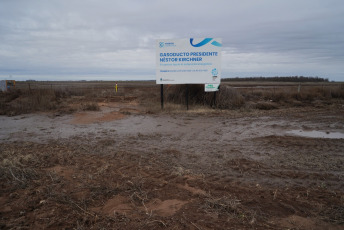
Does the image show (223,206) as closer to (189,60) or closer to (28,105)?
(189,60)

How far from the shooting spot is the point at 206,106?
51.7ft

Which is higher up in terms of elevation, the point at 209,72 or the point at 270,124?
the point at 209,72

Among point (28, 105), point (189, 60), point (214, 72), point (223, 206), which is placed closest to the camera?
point (223, 206)

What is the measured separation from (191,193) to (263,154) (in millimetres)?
2959

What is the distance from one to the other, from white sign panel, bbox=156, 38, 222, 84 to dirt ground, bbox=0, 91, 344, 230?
20.2 feet

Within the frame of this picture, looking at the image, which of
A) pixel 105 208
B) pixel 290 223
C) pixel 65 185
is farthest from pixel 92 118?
pixel 290 223

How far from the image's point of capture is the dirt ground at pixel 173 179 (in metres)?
3.32

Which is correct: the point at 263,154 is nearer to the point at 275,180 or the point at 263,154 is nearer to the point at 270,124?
the point at 275,180

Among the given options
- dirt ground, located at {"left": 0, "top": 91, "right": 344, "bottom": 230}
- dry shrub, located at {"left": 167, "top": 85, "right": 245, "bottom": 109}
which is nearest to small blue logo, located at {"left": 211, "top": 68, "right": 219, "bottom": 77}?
dry shrub, located at {"left": 167, "top": 85, "right": 245, "bottom": 109}

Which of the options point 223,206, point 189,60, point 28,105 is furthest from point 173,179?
point 28,105

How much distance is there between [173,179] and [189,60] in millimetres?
10755

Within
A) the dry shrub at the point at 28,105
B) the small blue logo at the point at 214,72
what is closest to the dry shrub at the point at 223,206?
the small blue logo at the point at 214,72

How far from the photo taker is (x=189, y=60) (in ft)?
47.3

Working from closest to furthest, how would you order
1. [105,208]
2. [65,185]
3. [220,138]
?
1. [105,208]
2. [65,185]
3. [220,138]
